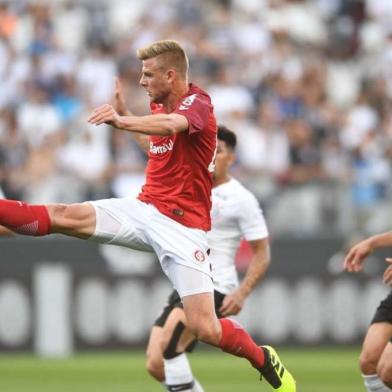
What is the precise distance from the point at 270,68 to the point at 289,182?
3.74 meters

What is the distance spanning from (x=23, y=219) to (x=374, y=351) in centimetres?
266

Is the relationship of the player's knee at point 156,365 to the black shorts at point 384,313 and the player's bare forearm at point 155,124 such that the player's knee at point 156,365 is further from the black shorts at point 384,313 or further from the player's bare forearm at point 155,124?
the player's bare forearm at point 155,124

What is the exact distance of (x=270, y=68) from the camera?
64.5 ft

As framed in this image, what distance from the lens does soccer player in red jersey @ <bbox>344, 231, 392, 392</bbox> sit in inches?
363

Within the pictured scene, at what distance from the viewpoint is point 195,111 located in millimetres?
8906

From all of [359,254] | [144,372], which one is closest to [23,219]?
[359,254]

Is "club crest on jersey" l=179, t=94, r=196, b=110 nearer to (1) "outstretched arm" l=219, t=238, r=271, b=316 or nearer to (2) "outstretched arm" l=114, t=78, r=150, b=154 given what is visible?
(2) "outstretched arm" l=114, t=78, r=150, b=154

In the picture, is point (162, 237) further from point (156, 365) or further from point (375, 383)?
point (375, 383)

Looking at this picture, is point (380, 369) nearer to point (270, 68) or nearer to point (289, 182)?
point (289, 182)

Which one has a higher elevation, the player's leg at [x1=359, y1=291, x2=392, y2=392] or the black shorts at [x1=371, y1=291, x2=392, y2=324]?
the black shorts at [x1=371, y1=291, x2=392, y2=324]

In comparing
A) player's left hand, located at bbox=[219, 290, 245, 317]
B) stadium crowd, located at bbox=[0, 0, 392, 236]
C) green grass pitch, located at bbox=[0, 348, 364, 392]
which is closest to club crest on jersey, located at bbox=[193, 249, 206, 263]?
player's left hand, located at bbox=[219, 290, 245, 317]

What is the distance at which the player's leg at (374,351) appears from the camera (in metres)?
9.41

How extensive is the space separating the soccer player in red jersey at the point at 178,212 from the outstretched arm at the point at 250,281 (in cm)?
76

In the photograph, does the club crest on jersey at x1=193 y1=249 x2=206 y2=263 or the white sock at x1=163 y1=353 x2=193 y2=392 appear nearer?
the club crest on jersey at x1=193 y1=249 x2=206 y2=263
